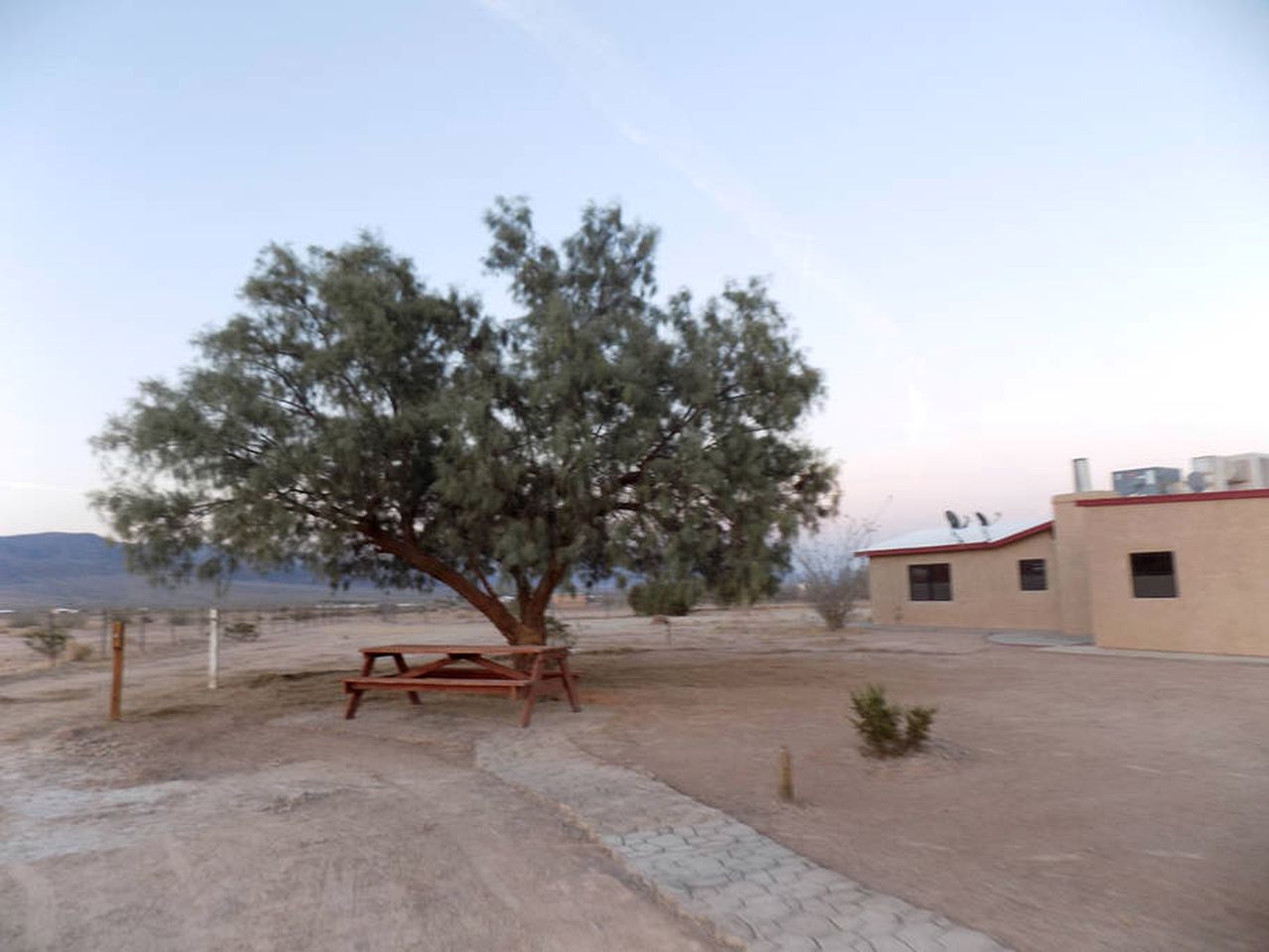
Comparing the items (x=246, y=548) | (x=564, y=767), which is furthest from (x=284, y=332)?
(x=564, y=767)

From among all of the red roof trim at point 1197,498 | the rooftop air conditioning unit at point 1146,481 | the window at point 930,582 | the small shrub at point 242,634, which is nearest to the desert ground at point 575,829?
the red roof trim at point 1197,498

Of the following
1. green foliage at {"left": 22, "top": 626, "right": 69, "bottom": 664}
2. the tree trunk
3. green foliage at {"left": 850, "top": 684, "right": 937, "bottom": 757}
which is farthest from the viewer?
green foliage at {"left": 22, "top": 626, "right": 69, "bottom": 664}

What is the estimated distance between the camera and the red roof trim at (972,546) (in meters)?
26.6

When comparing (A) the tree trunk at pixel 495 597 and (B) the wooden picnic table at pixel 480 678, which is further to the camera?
(A) the tree trunk at pixel 495 597

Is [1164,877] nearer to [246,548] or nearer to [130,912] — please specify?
[130,912]

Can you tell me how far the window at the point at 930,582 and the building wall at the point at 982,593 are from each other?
0.16 meters

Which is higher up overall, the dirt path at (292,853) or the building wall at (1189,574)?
the building wall at (1189,574)

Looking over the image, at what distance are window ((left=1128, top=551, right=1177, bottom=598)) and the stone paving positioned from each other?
649 inches

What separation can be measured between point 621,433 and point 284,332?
202 inches

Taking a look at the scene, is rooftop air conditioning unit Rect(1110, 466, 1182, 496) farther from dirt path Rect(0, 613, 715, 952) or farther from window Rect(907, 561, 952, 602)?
dirt path Rect(0, 613, 715, 952)

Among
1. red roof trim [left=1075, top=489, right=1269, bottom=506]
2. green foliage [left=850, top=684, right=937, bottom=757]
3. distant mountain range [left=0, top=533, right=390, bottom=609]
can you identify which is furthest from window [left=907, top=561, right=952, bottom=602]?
distant mountain range [left=0, top=533, right=390, bottom=609]

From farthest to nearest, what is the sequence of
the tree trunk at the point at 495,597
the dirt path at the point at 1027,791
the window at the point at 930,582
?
the window at the point at 930,582, the tree trunk at the point at 495,597, the dirt path at the point at 1027,791

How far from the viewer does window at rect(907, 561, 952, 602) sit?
1170 inches

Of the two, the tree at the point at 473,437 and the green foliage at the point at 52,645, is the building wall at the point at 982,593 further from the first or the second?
the green foliage at the point at 52,645
